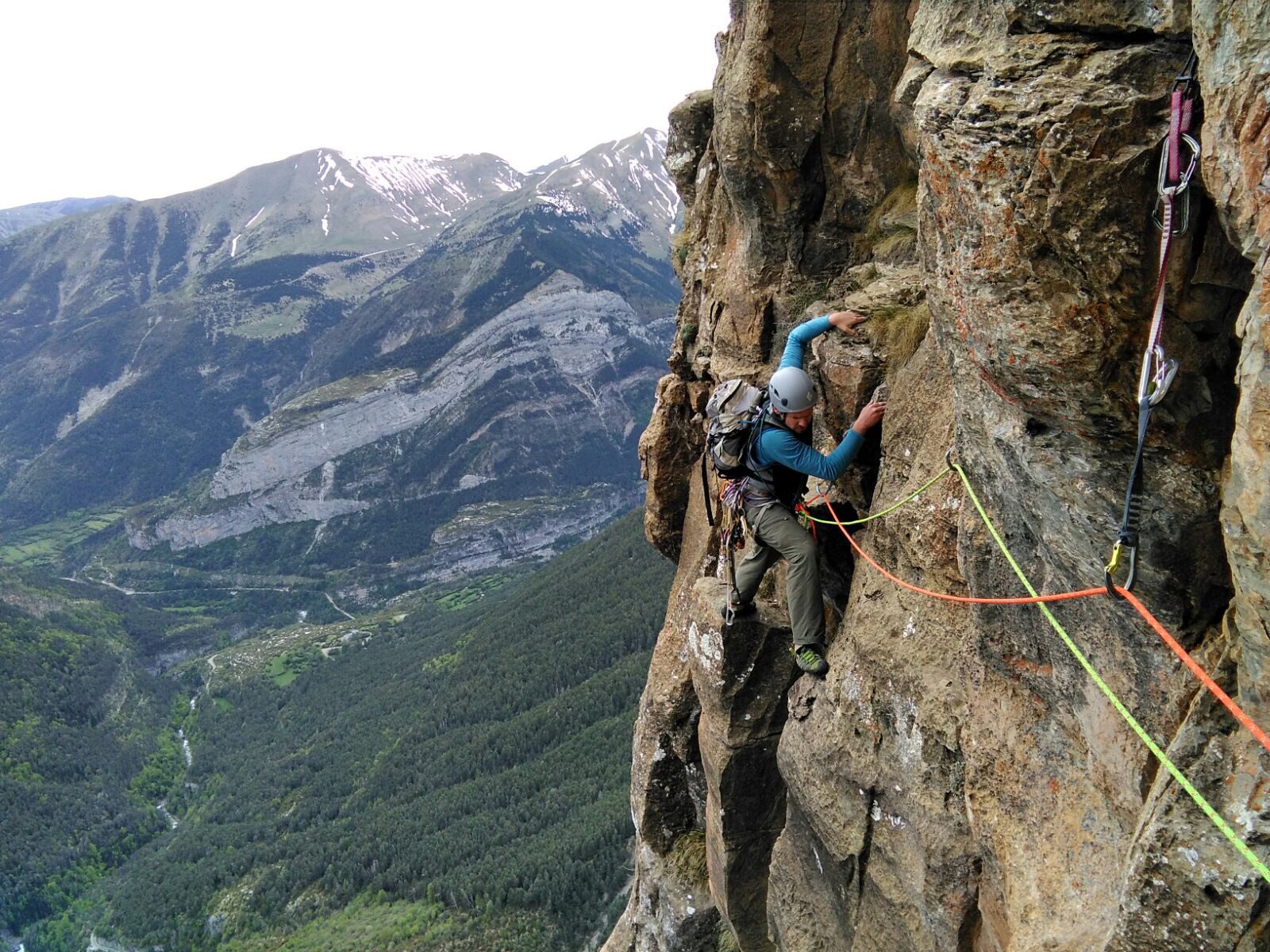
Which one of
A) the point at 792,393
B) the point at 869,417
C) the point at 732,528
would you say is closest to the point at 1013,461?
the point at 869,417

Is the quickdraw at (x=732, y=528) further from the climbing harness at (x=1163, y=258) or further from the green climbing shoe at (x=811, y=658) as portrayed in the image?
the climbing harness at (x=1163, y=258)

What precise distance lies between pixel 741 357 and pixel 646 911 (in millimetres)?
11223

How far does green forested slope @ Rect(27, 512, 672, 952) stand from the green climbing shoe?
170 ft

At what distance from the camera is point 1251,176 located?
3.60 m

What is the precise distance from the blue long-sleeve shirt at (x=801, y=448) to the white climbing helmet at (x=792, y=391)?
0.28 m

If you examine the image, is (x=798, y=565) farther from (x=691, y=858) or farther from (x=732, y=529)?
(x=691, y=858)

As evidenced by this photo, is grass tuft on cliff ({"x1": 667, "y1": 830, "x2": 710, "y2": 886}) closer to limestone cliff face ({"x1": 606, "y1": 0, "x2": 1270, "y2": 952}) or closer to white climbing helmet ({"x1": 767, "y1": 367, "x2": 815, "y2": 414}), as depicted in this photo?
limestone cliff face ({"x1": 606, "y1": 0, "x2": 1270, "y2": 952})

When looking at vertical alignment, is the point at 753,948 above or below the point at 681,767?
below

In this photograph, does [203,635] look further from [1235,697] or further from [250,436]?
[1235,697]

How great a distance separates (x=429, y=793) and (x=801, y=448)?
82552 millimetres

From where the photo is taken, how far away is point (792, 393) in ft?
28.4

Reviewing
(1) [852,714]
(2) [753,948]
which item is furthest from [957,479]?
(2) [753,948]

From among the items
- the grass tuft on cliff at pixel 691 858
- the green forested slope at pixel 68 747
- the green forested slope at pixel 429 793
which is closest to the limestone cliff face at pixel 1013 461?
the grass tuft on cliff at pixel 691 858

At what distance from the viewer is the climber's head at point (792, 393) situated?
28.4 ft
